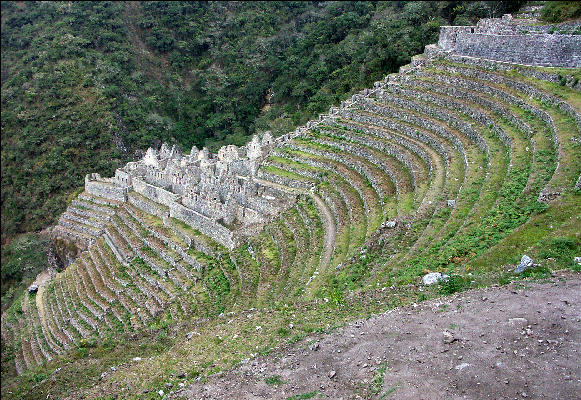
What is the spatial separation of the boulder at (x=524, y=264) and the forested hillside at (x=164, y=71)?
92.6ft

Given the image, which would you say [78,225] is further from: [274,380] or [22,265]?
[274,380]

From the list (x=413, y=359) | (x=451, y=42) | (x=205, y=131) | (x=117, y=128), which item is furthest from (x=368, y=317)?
(x=205, y=131)

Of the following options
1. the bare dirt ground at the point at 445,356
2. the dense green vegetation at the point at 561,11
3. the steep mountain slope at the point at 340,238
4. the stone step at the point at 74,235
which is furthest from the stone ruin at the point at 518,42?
the stone step at the point at 74,235

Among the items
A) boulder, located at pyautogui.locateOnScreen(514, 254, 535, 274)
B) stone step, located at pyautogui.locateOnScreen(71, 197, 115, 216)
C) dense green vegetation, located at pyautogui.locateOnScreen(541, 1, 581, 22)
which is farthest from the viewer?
stone step, located at pyautogui.locateOnScreen(71, 197, 115, 216)

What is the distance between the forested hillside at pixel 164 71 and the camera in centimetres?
4759

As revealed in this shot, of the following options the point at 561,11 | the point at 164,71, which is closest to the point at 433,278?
the point at 561,11

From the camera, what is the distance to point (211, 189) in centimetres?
3017

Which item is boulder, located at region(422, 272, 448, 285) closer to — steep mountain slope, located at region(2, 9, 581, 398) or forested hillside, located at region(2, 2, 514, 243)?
steep mountain slope, located at region(2, 9, 581, 398)

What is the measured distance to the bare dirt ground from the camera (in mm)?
9984

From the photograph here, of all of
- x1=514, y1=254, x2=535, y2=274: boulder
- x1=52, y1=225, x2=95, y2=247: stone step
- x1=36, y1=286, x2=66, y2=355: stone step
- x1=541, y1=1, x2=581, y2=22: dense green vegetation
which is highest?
x1=541, y1=1, x2=581, y2=22: dense green vegetation

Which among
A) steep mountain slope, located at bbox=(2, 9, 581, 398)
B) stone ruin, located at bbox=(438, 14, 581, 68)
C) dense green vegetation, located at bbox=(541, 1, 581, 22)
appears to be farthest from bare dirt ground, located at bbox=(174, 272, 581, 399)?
dense green vegetation, located at bbox=(541, 1, 581, 22)

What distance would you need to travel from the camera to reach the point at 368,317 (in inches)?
532

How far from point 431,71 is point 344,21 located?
2772 cm

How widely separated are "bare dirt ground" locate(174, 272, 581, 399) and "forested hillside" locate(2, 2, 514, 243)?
2997 centimetres
